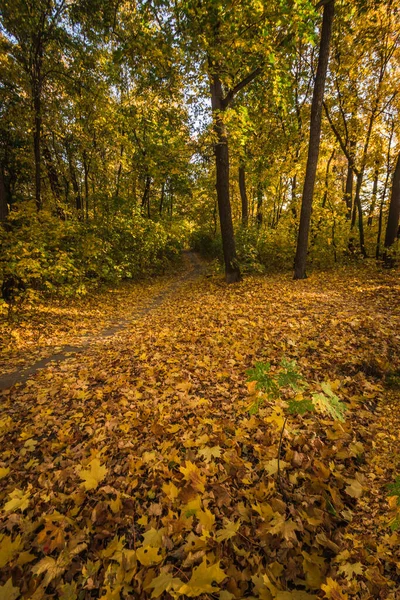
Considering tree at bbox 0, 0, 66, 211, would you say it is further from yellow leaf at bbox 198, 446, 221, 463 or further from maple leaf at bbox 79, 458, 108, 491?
yellow leaf at bbox 198, 446, 221, 463

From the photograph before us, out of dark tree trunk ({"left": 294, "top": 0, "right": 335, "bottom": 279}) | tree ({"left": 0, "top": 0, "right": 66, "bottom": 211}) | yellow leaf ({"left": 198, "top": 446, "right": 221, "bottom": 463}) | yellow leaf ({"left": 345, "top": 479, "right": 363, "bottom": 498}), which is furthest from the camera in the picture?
dark tree trunk ({"left": 294, "top": 0, "right": 335, "bottom": 279})

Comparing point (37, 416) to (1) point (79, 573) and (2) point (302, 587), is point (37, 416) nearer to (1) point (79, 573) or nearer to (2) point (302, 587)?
(1) point (79, 573)

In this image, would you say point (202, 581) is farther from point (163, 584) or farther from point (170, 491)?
point (170, 491)

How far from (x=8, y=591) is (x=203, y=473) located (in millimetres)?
1519

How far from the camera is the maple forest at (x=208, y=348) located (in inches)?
77.0

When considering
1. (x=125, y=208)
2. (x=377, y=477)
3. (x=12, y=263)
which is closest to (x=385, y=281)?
(x=377, y=477)

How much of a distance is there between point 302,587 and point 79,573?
4.97 ft

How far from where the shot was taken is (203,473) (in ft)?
8.35

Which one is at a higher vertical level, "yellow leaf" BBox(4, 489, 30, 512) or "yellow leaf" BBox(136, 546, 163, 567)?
"yellow leaf" BBox(136, 546, 163, 567)

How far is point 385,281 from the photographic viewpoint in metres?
8.88

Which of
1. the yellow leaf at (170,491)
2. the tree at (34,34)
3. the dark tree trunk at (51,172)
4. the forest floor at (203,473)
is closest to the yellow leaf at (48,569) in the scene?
the forest floor at (203,473)

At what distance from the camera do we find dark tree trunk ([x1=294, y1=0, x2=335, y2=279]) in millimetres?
8261

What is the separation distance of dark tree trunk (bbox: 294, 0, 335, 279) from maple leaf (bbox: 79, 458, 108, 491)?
9335 millimetres

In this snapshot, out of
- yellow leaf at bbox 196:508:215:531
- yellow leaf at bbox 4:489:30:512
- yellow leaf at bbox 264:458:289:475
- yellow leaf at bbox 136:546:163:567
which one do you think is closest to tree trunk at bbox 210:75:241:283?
yellow leaf at bbox 264:458:289:475
